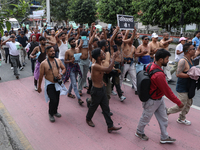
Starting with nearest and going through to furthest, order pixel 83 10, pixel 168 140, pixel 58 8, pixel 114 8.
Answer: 1. pixel 168 140
2. pixel 114 8
3. pixel 83 10
4. pixel 58 8

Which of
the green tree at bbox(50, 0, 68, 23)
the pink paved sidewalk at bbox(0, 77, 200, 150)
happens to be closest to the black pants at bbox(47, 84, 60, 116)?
the pink paved sidewalk at bbox(0, 77, 200, 150)

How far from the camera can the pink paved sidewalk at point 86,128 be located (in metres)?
3.67

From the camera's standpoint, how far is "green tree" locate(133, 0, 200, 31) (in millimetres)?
14273

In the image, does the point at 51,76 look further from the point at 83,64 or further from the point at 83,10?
the point at 83,10

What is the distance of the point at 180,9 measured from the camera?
14.3 meters

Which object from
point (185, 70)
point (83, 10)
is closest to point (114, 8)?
point (83, 10)

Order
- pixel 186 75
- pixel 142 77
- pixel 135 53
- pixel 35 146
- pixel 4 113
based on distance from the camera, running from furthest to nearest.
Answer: pixel 135 53 → pixel 4 113 → pixel 186 75 → pixel 35 146 → pixel 142 77

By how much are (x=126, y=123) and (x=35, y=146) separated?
2.07 metres

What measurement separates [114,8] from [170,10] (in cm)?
743

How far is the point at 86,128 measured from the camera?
427 centimetres

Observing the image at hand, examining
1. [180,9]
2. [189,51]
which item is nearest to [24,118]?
[189,51]

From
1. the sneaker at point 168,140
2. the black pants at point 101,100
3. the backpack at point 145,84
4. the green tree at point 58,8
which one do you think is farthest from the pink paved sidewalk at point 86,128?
the green tree at point 58,8

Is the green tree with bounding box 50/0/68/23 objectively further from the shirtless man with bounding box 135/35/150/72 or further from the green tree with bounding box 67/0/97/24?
the shirtless man with bounding box 135/35/150/72

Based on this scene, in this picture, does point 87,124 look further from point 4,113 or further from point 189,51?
point 189,51
